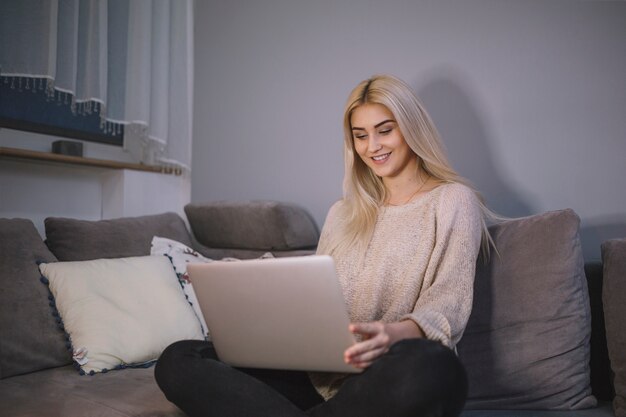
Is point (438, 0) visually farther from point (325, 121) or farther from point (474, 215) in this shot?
point (474, 215)

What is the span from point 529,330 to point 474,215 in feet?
0.98

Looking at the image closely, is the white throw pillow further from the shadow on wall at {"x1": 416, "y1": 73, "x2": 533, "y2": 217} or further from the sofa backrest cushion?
the shadow on wall at {"x1": 416, "y1": 73, "x2": 533, "y2": 217}

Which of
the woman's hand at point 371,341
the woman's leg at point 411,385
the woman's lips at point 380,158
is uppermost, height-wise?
the woman's lips at point 380,158

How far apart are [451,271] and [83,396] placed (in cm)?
86

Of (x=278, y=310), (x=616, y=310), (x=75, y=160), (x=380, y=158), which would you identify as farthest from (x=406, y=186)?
(x=75, y=160)

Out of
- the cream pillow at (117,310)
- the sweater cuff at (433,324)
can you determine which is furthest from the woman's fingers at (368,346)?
the cream pillow at (117,310)

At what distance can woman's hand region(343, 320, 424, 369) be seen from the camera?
93 cm

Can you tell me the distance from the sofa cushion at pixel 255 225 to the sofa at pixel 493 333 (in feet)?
1.36

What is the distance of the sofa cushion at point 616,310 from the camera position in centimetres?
121

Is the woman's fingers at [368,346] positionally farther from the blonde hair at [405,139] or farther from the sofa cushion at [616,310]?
the sofa cushion at [616,310]

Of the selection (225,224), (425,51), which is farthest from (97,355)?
(425,51)

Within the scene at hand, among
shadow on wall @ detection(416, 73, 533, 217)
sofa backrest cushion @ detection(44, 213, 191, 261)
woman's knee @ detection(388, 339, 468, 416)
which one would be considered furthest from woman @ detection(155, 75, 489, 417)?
sofa backrest cushion @ detection(44, 213, 191, 261)

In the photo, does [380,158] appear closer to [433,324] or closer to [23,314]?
[433,324]

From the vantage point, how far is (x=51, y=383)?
53.0 inches
